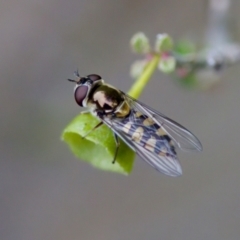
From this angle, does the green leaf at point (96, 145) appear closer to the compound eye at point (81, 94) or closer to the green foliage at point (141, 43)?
the compound eye at point (81, 94)

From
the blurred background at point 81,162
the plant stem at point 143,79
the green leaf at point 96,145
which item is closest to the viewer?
the green leaf at point 96,145

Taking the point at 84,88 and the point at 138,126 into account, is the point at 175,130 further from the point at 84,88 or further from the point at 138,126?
the point at 84,88

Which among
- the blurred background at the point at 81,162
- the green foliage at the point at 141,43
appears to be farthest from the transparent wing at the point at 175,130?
the blurred background at the point at 81,162

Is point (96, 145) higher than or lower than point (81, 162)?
lower

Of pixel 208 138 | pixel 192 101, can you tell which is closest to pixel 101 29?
pixel 192 101

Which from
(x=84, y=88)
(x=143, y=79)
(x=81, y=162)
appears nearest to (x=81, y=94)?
(x=84, y=88)

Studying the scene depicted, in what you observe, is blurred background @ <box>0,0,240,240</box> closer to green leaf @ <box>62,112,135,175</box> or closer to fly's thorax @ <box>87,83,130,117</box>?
fly's thorax @ <box>87,83,130,117</box>

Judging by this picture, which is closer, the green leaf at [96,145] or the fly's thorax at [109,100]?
the green leaf at [96,145]
